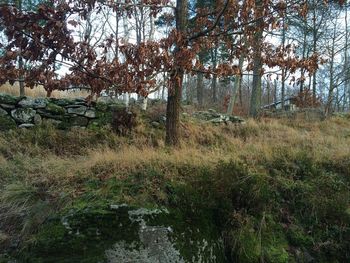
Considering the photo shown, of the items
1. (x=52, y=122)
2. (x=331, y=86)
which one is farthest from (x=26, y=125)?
(x=331, y=86)

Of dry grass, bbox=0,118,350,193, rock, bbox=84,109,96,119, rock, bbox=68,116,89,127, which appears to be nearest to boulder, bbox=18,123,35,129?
dry grass, bbox=0,118,350,193

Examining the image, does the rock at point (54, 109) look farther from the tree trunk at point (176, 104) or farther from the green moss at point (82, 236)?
the green moss at point (82, 236)

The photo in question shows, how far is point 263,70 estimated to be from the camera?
22.6ft

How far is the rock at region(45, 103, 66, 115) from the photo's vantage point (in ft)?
29.1

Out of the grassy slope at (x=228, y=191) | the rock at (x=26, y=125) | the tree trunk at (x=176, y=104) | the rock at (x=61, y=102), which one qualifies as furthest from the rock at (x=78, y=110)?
the tree trunk at (x=176, y=104)

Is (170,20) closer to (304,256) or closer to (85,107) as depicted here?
(85,107)

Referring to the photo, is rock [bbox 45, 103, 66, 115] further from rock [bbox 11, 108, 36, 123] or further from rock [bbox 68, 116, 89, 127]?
rock [bbox 11, 108, 36, 123]

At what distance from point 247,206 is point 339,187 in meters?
1.74

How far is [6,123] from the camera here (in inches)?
331

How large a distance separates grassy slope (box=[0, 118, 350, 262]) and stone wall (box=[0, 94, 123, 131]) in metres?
1.92

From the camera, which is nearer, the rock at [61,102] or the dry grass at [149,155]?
the dry grass at [149,155]

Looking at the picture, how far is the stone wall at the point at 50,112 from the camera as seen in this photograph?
853cm

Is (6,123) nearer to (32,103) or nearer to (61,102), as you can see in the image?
(32,103)

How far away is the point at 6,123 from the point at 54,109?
3.65 feet
